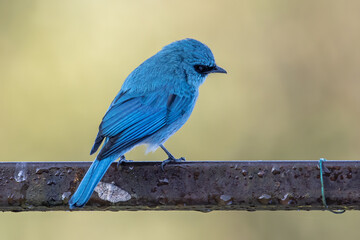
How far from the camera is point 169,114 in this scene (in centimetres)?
390

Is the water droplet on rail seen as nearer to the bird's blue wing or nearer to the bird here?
the bird

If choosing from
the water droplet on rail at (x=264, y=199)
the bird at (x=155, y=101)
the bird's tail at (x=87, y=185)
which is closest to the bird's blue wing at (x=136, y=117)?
the bird at (x=155, y=101)

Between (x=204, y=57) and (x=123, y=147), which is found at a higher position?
(x=204, y=57)

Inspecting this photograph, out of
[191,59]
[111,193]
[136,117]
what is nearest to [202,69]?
[191,59]

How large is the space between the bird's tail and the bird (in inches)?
7.9

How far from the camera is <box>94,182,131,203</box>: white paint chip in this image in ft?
8.47

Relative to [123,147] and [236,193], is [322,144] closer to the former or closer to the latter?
[123,147]

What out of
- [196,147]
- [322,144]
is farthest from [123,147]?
[322,144]

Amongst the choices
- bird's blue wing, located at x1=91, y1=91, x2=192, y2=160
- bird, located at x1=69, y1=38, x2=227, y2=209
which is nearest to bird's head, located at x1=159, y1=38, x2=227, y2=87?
bird, located at x1=69, y1=38, x2=227, y2=209

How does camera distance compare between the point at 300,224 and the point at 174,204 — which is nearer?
the point at 174,204

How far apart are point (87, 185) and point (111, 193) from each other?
14 centimetres

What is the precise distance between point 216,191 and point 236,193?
0.08 meters

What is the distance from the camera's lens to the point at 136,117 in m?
3.64

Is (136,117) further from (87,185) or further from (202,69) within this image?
(87,185)
